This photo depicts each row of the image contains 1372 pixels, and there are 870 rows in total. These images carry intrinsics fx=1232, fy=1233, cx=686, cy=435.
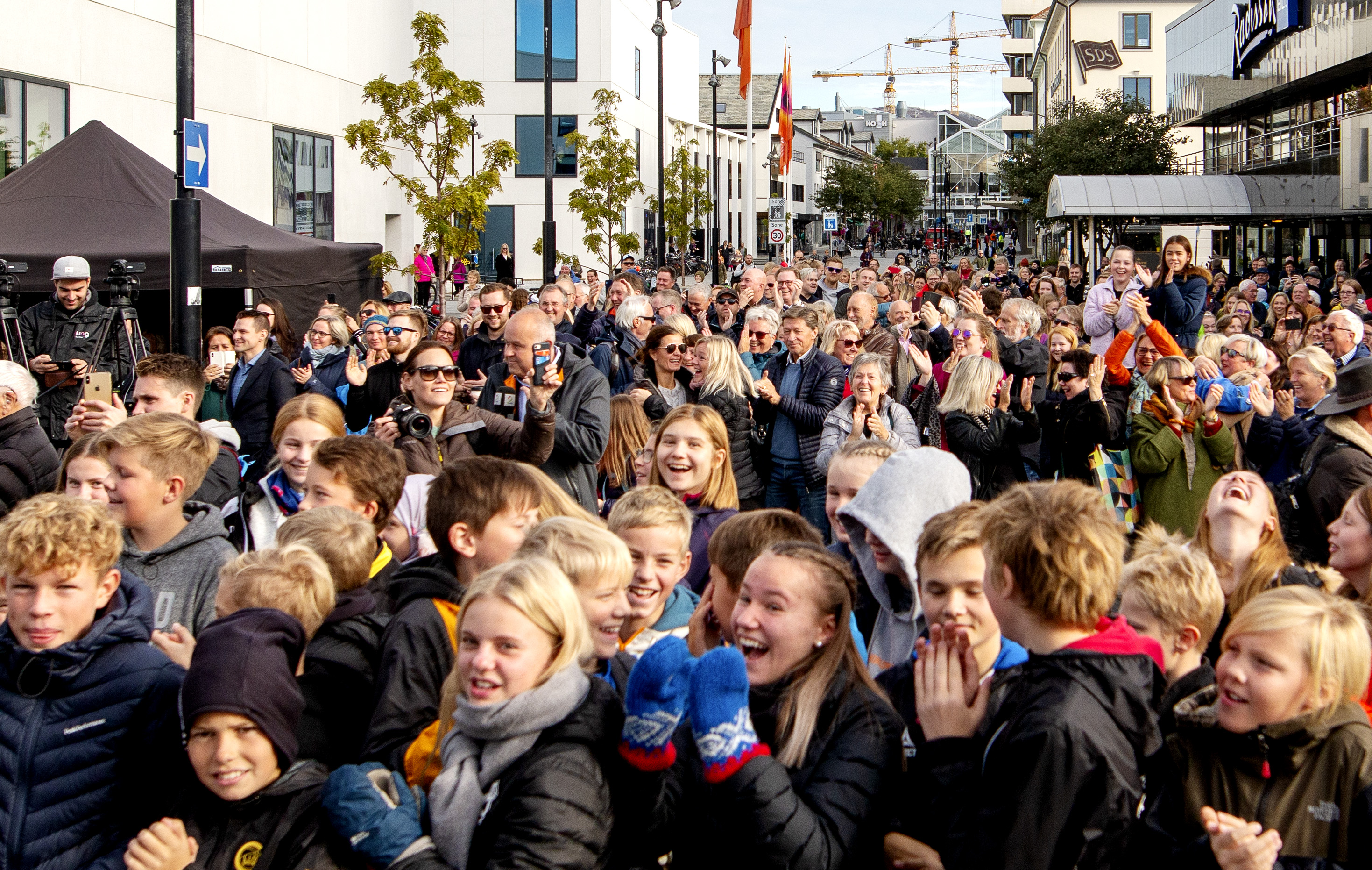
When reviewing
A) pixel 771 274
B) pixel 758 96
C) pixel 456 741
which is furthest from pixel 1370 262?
pixel 758 96

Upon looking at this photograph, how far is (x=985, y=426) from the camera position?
7734 mm

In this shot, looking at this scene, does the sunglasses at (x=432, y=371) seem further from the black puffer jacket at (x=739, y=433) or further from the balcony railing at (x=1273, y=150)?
the balcony railing at (x=1273, y=150)

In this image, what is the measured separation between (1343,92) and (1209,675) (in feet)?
115

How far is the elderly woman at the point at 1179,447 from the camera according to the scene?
283 inches

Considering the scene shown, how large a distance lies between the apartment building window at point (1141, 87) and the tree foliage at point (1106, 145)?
920 inches

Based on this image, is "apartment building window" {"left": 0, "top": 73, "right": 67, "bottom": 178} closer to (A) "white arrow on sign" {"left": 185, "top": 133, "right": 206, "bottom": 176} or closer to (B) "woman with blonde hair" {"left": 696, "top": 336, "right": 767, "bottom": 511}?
(A) "white arrow on sign" {"left": 185, "top": 133, "right": 206, "bottom": 176}

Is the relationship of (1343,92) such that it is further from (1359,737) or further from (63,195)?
(1359,737)

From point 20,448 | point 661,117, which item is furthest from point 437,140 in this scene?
point 661,117

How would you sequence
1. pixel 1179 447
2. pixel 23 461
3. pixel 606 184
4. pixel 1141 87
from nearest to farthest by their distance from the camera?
pixel 23 461 < pixel 1179 447 < pixel 606 184 < pixel 1141 87

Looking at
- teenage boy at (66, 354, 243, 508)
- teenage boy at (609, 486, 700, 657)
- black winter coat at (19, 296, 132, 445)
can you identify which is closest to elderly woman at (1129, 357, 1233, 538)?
teenage boy at (609, 486, 700, 657)

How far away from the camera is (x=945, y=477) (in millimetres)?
4133

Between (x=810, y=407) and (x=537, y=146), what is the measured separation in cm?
4177

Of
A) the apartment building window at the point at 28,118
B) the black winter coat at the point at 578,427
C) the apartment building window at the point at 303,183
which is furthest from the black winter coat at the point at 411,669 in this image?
the apartment building window at the point at 303,183

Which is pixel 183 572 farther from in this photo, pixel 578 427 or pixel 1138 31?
pixel 1138 31
